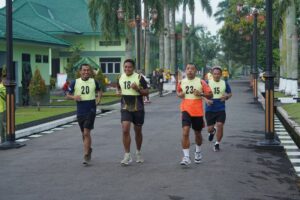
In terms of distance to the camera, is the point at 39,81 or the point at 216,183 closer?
the point at 216,183

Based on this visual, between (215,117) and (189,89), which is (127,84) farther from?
(215,117)

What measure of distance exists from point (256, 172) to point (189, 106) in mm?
1639

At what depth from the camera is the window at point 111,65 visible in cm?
6055

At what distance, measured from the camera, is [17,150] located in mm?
12812

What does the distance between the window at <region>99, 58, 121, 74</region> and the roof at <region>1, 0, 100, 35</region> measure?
4.28 meters

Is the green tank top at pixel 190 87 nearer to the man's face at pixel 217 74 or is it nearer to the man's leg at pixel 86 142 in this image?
the man's leg at pixel 86 142

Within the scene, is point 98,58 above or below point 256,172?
above

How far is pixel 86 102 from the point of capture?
1046 centimetres

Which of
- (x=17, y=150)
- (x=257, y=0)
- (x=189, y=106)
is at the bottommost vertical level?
(x=17, y=150)

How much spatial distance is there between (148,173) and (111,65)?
5211 cm

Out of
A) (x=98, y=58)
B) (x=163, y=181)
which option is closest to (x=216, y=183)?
(x=163, y=181)

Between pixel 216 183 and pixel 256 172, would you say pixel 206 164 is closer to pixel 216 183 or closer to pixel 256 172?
pixel 256 172

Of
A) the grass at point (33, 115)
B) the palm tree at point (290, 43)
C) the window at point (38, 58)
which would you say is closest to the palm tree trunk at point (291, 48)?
the palm tree at point (290, 43)

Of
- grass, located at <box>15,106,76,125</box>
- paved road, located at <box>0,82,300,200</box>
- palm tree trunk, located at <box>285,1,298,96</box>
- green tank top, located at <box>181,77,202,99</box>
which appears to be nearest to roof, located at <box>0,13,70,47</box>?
grass, located at <box>15,106,76,125</box>
